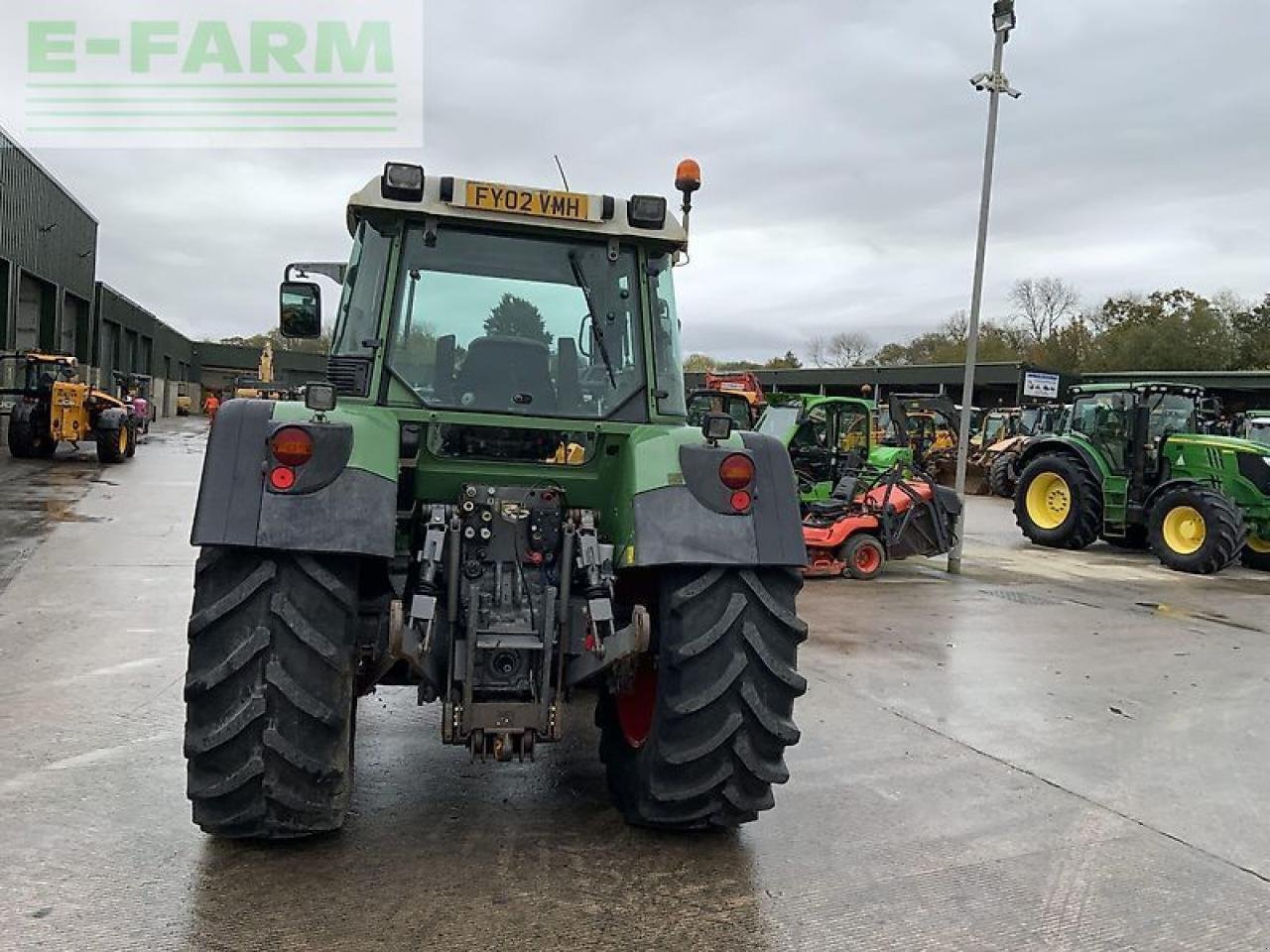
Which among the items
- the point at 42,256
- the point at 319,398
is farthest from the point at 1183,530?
the point at 42,256

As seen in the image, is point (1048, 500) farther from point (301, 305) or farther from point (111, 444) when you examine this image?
point (111, 444)

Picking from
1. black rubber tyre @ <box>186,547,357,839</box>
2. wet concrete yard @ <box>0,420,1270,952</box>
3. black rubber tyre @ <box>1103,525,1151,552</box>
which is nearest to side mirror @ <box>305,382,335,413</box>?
black rubber tyre @ <box>186,547,357,839</box>

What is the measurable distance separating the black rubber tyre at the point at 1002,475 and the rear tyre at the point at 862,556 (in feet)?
44.4

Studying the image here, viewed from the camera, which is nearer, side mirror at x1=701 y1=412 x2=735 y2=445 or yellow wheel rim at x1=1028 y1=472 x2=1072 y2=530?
side mirror at x1=701 y1=412 x2=735 y2=445

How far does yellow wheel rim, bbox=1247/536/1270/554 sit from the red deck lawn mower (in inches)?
204

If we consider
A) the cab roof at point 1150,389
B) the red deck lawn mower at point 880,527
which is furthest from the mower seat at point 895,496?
the cab roof at point 1150,389

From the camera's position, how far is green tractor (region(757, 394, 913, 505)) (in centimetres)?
1337

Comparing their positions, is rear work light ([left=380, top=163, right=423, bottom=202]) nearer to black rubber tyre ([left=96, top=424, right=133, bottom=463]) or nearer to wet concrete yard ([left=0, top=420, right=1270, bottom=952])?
wet concrete yard ([left=0, top=420, right=1270, bottom=952])

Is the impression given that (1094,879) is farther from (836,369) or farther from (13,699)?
(836,369)

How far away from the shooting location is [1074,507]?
14.5m

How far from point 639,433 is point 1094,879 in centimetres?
231

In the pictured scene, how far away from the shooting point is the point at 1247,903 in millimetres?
3617

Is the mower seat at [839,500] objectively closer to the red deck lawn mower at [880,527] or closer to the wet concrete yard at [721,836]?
the red deck lawn mower at [880,527]

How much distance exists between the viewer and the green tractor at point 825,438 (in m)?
13.4
